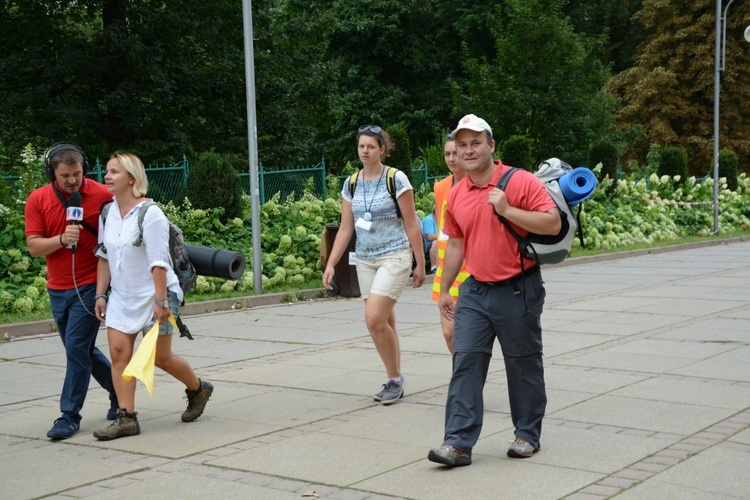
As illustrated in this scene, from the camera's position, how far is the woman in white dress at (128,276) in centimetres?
627

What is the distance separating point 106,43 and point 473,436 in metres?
22.8

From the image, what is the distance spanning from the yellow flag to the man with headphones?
43 centimetres

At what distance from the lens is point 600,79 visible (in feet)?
123

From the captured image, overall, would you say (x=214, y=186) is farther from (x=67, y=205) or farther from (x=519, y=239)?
(x=519, y=239)

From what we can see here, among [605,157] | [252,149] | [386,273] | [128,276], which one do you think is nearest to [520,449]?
[386,273]

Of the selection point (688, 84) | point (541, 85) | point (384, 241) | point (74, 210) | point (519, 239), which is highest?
point (688, 84)

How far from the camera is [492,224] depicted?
5496 millimetres

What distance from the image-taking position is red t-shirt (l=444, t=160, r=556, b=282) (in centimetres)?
539

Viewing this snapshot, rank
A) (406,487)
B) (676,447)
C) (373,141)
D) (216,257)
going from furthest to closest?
1. (373,141)
2. (216,257)
3. (676,447)
4. (406,487)

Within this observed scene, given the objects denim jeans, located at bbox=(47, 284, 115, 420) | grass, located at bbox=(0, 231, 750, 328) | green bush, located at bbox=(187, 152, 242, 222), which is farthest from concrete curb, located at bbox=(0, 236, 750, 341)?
denim jeans, located at bbox=(47, 284, 115, 420)

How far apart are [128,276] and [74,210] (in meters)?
0.50

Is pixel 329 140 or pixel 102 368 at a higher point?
pixel 329 140

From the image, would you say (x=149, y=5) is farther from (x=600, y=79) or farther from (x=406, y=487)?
(x=406, y=487)

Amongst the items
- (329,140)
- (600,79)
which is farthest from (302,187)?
(329,140)
